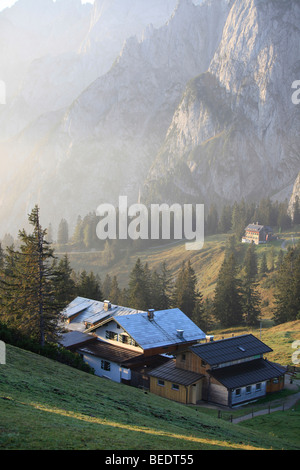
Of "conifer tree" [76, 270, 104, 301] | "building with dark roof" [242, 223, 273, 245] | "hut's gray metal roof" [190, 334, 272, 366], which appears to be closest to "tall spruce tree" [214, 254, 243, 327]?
"conifer tree" [76, 270, 104, 301]

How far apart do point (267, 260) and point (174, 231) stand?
68.4 m

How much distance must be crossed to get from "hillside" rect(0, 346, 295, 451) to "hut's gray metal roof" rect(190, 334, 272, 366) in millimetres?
11299

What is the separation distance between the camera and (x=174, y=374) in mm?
42656

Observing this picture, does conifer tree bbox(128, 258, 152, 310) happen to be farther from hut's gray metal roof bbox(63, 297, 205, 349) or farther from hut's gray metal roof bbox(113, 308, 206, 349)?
hut's gray metal roof bbox(113, 308, 206, 349)

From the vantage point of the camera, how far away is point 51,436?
49.8ft

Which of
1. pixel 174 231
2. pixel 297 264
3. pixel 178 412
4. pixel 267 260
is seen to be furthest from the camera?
pixel 174 231

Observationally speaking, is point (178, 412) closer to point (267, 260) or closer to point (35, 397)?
point (35, 397)

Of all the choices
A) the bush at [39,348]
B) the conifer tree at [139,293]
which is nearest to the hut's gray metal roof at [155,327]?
the bush at [39,348]

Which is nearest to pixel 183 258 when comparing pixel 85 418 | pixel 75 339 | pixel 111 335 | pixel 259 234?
pixel 259 234

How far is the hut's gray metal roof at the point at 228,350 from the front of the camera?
137 ft

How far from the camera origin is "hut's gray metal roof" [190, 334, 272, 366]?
1642 inches

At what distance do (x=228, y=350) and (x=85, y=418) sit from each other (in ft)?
85.8

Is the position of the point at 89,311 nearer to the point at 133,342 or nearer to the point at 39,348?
the point at 133,342
